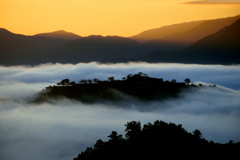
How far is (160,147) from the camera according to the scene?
64.1 metres

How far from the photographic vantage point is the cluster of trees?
2438 inches

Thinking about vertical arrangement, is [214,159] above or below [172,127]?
below

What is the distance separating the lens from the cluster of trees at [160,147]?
203ft

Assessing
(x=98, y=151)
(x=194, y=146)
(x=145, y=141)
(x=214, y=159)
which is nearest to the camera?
(x=214, y=159)

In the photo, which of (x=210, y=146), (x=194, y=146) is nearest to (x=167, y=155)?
(x=194, y=146)

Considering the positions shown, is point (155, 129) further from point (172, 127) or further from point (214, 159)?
point (214, 159)

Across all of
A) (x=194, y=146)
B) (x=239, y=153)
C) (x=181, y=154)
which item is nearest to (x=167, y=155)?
(x=181, y=154)

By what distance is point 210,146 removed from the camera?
219 feet

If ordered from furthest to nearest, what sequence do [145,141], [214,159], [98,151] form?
[98,151] < [145,141] < [214,159]

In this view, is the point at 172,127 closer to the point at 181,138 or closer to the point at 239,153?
the point at 181,138

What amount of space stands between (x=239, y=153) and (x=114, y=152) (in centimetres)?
2855

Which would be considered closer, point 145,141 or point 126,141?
point 145,141

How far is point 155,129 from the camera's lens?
71.4 meters

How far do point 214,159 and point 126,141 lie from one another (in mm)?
24259
